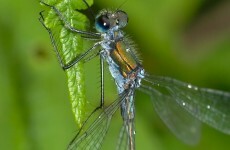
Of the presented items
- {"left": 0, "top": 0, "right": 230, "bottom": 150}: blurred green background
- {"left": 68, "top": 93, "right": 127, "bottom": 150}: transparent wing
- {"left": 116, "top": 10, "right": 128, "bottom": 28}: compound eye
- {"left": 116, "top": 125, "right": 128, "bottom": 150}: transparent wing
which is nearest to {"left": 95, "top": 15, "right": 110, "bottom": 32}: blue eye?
{"left": 116, "top": 10, "right": 128, "bottom": 28}: compound eye

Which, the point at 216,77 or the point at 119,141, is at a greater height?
the point at 216,77

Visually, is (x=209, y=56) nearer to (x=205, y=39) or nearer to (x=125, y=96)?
(x=205, y=39)

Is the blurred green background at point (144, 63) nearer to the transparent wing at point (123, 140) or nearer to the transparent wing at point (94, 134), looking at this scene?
the transparent wing at point (123, 140)

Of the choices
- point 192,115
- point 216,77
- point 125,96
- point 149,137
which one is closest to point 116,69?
point 125,96

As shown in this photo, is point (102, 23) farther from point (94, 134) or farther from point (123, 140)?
point (123, 140)

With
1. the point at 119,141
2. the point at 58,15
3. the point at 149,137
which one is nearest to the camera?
the point at 58,15

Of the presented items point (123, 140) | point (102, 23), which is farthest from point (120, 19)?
point (123, 140)
